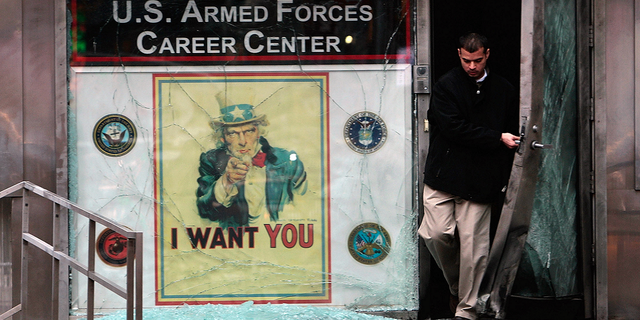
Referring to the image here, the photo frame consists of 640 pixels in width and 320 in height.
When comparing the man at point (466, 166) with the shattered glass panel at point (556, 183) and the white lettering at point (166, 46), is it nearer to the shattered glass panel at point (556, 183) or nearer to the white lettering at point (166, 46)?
the shattered glass panel at point (556, 183)

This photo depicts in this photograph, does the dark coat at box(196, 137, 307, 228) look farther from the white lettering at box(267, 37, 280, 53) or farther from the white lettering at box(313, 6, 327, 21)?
the white lettering at box(313, 6, 327, 21)

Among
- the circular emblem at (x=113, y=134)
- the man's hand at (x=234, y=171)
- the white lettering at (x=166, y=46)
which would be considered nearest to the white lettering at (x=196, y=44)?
the white lettering at (x=166, y=46)

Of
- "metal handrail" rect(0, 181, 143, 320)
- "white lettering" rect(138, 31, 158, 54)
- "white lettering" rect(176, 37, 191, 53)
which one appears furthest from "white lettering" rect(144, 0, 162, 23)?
"metal handrail" rect(0, 181, 143, 320)

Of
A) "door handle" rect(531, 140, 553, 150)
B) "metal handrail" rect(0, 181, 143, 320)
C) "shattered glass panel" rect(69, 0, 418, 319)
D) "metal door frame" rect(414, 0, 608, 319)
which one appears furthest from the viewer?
"shattered glass panel" rect(69, 0, 418, 319)

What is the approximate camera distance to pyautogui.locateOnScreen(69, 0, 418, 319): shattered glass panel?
4582 millimetres

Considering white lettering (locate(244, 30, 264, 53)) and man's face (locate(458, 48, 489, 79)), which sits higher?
white lettering (locate(244, 30, 264, 53))

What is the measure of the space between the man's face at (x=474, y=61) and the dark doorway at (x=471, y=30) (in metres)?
0.79

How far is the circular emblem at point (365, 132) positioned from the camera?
4641 millimetres

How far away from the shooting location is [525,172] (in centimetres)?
404

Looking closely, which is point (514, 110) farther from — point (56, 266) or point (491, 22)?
point (56, 266)

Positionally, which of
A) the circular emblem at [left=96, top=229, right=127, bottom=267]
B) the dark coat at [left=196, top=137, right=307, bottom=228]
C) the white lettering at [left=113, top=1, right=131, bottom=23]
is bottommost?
the circular emblem at [left=96, top=229, right=127, bottom=267]

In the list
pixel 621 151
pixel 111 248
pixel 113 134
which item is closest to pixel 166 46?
pixel 113 134

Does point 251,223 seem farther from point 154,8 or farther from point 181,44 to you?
point 154,8

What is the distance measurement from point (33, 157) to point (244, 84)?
5.18ft
